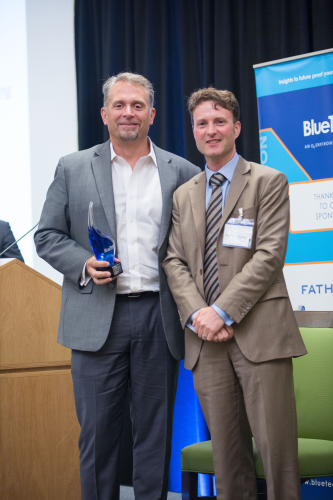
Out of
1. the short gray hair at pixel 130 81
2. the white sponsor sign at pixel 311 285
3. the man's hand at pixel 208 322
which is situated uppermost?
the short gray hair at pixel 130 81

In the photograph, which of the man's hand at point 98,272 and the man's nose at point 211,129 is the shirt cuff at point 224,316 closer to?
the man's hand at point 98,272

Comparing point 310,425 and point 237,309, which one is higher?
point 237,309

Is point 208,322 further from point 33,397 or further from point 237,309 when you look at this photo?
point 33,397

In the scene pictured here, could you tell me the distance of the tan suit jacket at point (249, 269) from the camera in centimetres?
173

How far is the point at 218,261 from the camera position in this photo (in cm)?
181

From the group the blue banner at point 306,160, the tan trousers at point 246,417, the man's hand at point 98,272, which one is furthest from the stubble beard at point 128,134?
the blue banner at point 306,160

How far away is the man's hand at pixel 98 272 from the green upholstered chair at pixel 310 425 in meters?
0.85

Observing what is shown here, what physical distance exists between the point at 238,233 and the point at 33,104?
2.77m

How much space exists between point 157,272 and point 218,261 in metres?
0.29

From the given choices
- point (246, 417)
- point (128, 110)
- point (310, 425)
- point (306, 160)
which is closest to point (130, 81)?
point (128, 110)

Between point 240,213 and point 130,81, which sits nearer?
point 240,213

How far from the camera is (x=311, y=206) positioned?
8.98 ft

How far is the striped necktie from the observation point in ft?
6.05

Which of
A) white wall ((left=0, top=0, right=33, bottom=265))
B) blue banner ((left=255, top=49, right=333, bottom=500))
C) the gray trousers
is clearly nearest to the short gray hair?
the gray trousers
